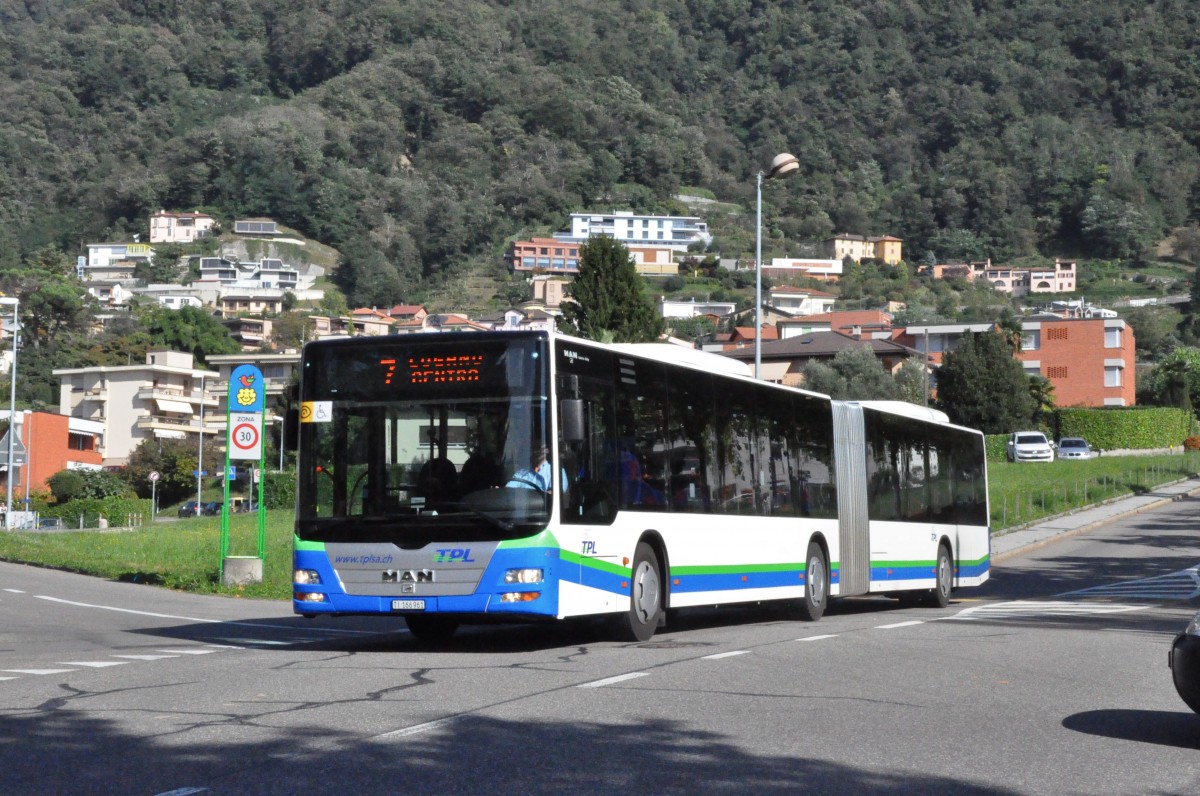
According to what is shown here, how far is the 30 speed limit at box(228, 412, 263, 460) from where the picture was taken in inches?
899

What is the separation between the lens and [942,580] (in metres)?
23.8

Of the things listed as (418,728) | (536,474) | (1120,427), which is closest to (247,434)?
(536,474)

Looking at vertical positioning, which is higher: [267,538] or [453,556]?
[453,556]

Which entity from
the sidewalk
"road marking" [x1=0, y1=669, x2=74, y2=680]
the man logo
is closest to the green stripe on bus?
the man logo

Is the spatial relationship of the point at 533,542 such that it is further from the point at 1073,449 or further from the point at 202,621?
the point at 1073,449

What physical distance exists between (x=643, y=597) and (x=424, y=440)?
2.75 metres

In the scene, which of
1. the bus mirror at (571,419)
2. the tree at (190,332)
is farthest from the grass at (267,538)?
the tree at (190,332)

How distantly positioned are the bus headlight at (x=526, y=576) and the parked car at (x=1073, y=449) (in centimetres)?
6455

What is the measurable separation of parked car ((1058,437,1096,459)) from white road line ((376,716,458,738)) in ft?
224

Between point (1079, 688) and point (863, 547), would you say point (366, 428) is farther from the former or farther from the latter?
point (863, 547)

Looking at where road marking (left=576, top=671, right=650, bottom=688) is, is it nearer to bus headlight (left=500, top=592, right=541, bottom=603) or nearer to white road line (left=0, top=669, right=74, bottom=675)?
bus headlight (left=500, top=592, right=541, bottom=603)

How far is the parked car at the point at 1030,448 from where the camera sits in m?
70.4

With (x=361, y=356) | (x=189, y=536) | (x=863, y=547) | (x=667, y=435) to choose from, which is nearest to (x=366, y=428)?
(x=361, y=356)

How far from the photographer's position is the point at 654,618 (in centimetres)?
1473
